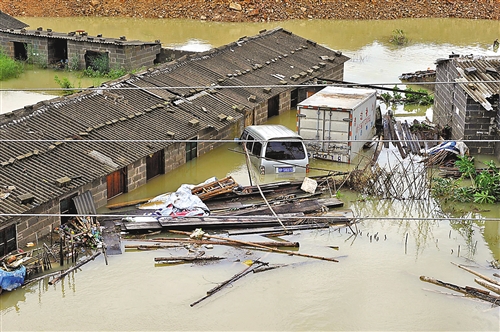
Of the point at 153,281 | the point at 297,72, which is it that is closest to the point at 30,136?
the point at 153,281

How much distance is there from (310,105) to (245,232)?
685 cm

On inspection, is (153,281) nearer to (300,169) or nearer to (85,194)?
(85,194)

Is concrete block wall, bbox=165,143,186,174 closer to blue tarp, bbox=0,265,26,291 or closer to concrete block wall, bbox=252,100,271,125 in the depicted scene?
concrete block wall, bbox=252,100,271,125

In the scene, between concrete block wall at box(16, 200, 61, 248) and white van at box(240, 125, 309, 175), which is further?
white van at box(240, 125, 309, 175)

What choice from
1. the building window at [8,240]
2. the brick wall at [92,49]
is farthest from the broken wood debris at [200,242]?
the brick wall at [92,49]

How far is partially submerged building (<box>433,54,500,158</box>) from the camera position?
2712 cm

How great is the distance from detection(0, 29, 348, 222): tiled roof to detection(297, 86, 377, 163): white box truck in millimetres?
1324

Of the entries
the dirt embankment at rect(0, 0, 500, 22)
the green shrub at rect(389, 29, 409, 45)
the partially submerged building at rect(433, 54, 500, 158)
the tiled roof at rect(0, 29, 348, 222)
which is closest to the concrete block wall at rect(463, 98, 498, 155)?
the partially submerged building at rect(433, 54, 500, 158)

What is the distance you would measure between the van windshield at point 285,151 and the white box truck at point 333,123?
1.64ft

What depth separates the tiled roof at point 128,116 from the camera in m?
21.2

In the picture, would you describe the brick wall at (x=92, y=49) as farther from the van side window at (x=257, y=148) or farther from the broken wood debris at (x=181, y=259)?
the broken wood debris at (x=181, y=259)

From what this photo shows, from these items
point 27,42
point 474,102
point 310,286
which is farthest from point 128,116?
point 27,42

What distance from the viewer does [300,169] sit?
26.0 meters

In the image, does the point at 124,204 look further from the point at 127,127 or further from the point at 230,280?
the point at 230,280
